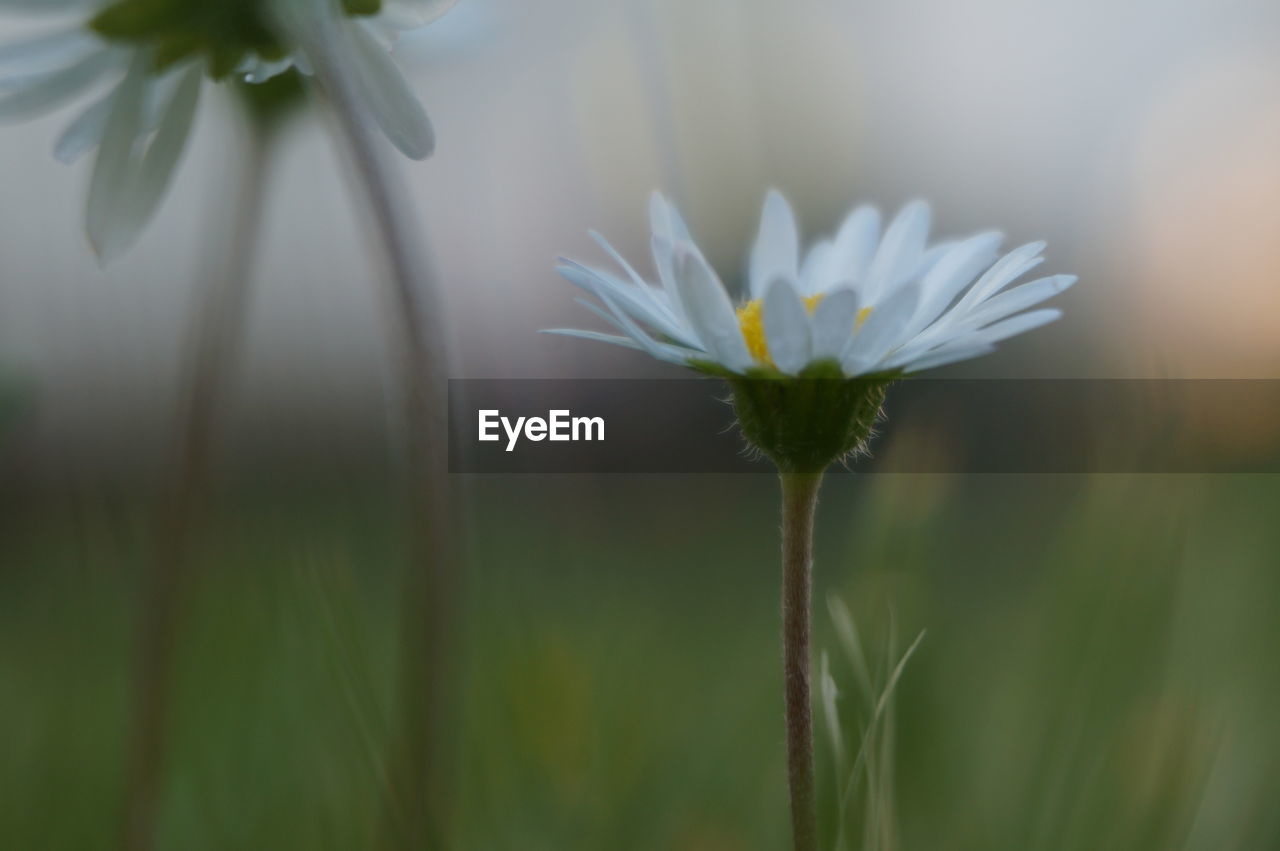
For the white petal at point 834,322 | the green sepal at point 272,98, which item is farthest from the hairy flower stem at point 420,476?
the green sepal at point 272,98

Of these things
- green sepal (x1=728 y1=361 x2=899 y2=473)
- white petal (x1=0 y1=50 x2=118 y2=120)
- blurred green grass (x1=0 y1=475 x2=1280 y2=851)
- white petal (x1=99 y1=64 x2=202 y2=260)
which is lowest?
blurred green grass (x1=0 y1=475 x2=1280 y2=851)

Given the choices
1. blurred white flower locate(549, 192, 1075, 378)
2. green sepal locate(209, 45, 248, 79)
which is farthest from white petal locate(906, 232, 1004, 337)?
green sepal locate(209, 45, 248, 79)

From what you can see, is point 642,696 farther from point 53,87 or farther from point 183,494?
point 53,87

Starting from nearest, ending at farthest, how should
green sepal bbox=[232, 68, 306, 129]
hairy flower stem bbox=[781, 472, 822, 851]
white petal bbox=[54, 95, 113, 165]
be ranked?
hairy flower stem bbox=[781, 472, 822, 851], white petal bbox=[54, 95, 113, 165], green sepal bbox=[232, 68, 306, 129]

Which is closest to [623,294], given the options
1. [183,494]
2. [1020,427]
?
[183,494]

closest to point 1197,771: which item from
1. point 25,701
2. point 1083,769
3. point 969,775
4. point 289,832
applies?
point 1083,769

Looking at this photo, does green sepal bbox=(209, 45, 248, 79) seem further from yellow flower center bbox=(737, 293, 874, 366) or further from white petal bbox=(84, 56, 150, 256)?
yellow flower center bbox=(737, 293, 874, 366)

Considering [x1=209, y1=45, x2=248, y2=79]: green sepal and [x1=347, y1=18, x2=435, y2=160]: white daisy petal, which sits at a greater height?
[x1=209, y1=45, x2=248, y2=79]: green sepal
